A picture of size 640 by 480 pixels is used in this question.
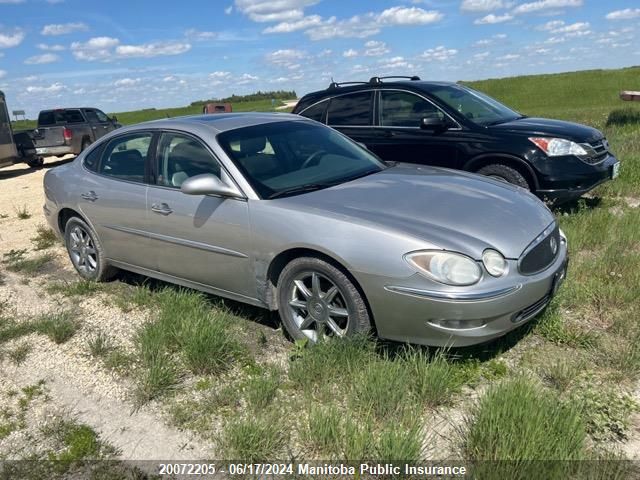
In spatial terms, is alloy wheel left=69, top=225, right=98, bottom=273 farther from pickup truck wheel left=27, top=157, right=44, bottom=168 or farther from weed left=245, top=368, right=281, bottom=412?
pickup truck wheel left=27, top=157, right=44, bottom=168

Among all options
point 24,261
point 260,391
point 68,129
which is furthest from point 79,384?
point 68,129

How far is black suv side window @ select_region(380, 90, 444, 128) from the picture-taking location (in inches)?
273

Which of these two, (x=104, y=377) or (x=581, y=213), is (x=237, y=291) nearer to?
(x=104, y=377)

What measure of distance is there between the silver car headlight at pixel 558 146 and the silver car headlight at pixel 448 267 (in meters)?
3.67

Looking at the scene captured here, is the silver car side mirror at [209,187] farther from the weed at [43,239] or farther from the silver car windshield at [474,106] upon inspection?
the weed at [43,239]

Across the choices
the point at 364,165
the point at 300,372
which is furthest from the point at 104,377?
the point at 364,165

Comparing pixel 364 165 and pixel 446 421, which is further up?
pixel 364 165

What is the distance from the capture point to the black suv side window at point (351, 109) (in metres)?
7.37

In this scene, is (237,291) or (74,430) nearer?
(74,430)

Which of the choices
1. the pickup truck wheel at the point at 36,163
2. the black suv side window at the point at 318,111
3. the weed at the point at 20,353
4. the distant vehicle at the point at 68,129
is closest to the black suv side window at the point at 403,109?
the black suv side window at the point at 318,111

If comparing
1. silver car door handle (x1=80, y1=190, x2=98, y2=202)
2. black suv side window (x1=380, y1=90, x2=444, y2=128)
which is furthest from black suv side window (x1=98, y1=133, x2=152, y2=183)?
black suv side window (x1=380, y1=90, x2=444, y2=128)

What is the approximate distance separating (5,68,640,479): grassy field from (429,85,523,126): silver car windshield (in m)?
2.66

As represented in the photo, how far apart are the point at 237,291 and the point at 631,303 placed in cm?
282

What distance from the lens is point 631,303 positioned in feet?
13.1
